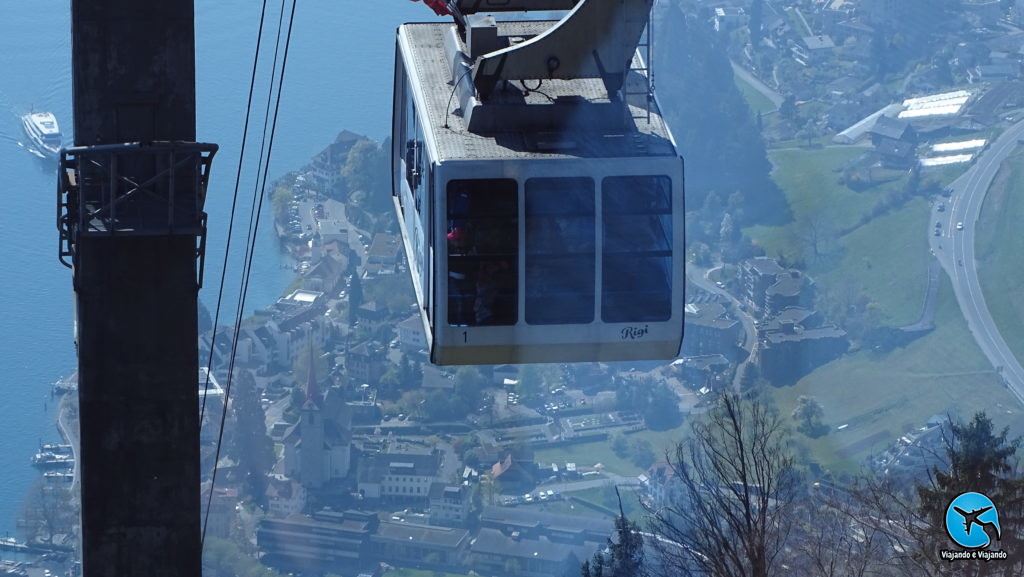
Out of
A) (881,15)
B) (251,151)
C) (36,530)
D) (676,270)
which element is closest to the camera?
(676,270)

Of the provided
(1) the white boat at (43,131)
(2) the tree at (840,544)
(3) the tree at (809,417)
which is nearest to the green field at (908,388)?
(3) the tree at (809,417)

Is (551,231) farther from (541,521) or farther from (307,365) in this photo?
(307,365)

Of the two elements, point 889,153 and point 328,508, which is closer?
point 328,508

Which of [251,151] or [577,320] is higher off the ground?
[251,151]

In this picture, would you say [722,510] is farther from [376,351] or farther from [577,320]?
[376,351]

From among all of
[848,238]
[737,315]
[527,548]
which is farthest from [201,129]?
[848,238]

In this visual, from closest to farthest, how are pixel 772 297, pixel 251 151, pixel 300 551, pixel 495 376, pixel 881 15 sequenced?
pixel 300 551 < pixel 495 376 < pixel 772 297 < pixel 251 151 < pixel 881 15

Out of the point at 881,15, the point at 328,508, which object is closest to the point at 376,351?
the point at 328,508

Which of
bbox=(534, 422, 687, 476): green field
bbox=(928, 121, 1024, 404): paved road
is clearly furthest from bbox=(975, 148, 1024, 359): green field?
bbox=(534, 422, 687, 476): green field
